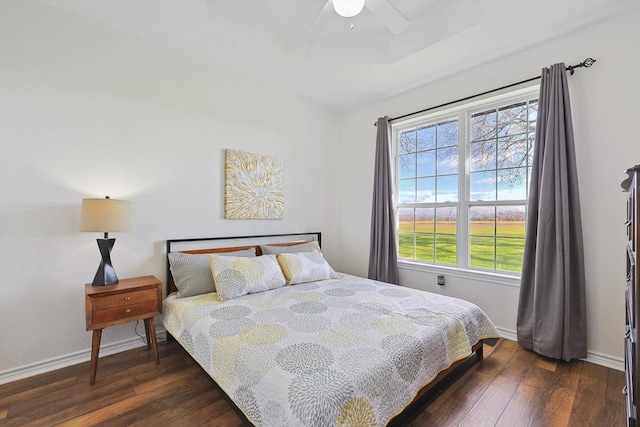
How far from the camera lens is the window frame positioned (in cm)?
268

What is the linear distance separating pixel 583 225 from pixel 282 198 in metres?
2.84

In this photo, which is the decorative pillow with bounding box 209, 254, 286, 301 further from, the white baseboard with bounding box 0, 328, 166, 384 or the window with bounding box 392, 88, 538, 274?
the window with bounding box 392, 88, 538, 274

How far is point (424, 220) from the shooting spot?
336 cm

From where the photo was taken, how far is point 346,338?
1572 millimetres

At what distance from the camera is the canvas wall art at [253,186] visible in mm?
2951

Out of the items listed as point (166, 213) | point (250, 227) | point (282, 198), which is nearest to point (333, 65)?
point (282, 198)

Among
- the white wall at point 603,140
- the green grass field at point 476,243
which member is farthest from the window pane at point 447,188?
the white wall at point 603,140

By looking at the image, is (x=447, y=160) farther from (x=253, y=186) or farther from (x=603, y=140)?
(x=253, y=186)

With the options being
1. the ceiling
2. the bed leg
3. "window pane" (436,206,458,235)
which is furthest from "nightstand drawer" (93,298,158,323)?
"window pane" (436,206,458,235)

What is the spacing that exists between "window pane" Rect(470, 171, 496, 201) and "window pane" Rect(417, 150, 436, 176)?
453 mm

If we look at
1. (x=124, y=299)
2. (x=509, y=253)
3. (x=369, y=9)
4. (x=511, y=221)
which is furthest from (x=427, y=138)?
(x=124, y=299)

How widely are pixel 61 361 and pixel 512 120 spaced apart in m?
4.38

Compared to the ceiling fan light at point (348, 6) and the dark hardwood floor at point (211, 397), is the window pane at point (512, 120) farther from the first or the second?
the dark hardwood floor at point (211, 397)

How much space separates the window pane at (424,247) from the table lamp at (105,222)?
2937mm
